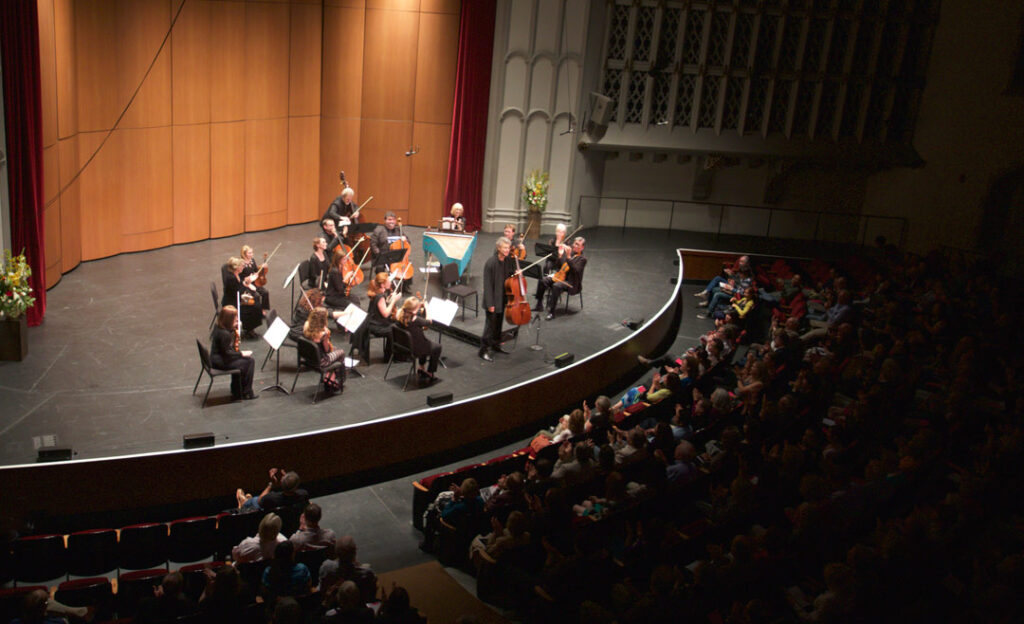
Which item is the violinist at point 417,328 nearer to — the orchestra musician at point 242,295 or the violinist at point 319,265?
the violinist at point 319,265

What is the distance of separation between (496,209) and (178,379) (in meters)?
7.89

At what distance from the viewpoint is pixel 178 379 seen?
923 cm

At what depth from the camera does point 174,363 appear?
9.60 meters

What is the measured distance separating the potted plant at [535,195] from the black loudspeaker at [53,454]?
9.54m

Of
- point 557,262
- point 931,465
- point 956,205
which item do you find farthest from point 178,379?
point 956,205

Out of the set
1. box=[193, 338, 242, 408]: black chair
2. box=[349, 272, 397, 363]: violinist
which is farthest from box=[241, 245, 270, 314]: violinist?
box=[193, 338, 242, 408]: black chair

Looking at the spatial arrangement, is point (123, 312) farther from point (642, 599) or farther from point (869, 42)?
point (869, 42)

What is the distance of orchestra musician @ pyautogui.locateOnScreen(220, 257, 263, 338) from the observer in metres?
10.1

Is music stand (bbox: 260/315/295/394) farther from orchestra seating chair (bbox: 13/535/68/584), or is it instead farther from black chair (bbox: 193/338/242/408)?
orchestra seating chair (bbox: 13/535/68/584)

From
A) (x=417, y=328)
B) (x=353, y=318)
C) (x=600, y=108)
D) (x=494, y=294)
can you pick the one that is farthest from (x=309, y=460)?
(x=600, y=108)

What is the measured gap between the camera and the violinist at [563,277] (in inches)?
472

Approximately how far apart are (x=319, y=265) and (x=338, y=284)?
470mm

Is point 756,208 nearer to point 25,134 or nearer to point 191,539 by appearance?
point 25,134

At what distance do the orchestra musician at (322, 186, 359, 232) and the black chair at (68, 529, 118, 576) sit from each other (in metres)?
7.00
